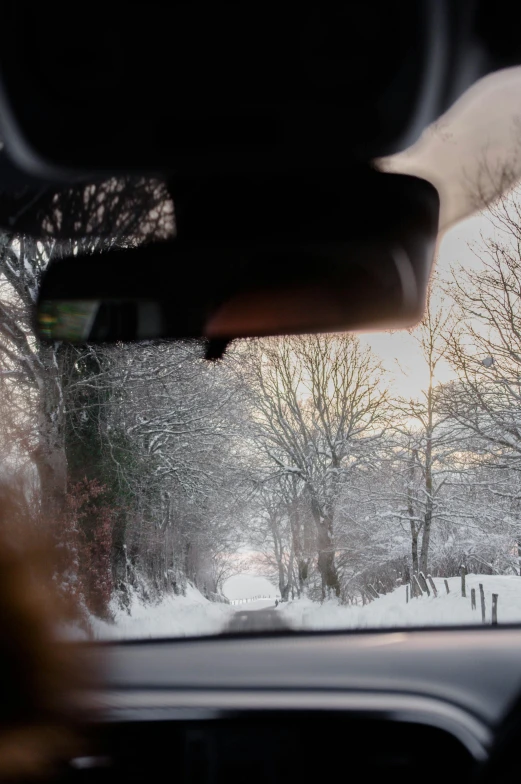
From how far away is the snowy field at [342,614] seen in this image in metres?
3.61

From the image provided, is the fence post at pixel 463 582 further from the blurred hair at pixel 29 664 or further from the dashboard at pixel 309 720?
the blurred hair at pixel 29 664

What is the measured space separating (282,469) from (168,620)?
4.83 ft

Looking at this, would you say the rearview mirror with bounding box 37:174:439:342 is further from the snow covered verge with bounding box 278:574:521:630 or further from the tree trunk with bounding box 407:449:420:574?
the tree trunk with bounding box 407:449:420:574

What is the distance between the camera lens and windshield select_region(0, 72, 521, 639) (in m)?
4.18

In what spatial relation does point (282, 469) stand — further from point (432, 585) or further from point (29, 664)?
point (29, 664)

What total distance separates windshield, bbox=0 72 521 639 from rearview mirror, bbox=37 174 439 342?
138 cm

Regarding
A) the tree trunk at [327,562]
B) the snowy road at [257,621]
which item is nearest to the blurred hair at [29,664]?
the snowy road at [257,621]

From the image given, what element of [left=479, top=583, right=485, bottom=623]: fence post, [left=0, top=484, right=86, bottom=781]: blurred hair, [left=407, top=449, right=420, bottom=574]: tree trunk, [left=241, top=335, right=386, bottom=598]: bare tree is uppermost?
[left=241, top=335, right=386, bottom=598]: bare tree

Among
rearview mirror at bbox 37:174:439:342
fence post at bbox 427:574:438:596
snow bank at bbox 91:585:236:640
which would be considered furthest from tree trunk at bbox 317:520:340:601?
rearview mirror at bbox 37:174:439:342

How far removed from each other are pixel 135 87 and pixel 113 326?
1096 millimetres

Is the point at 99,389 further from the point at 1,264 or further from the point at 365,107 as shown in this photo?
the point at 365,107

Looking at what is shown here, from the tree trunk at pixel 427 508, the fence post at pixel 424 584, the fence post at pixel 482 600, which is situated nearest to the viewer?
the fence post at pixel 482 600

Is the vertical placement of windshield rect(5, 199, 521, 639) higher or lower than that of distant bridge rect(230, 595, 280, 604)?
higher

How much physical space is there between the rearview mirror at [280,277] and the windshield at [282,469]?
4.52 ft
